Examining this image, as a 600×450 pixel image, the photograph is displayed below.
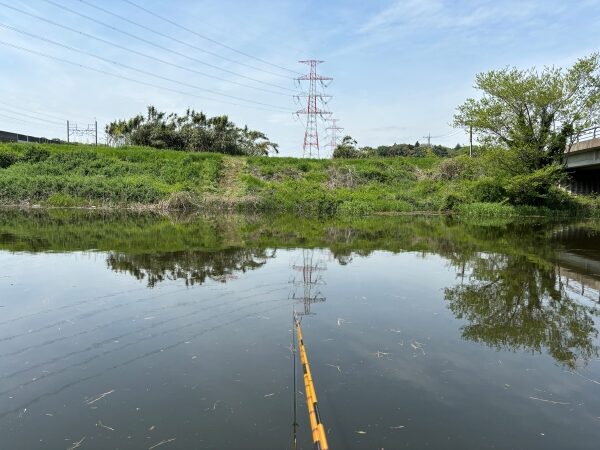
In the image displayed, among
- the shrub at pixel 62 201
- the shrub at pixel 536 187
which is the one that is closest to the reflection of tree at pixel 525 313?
the shrub at pixel 536 187

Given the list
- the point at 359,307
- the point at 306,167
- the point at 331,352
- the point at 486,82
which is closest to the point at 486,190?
the point at 486,82

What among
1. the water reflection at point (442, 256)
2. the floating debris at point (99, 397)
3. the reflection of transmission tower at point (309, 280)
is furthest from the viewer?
the reflection of transmission tower at point (309, 280)

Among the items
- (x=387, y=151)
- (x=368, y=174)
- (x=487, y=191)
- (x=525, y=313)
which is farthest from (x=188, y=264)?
(x=387, y=151)

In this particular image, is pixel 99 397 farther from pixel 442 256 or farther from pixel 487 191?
pixel 487 191

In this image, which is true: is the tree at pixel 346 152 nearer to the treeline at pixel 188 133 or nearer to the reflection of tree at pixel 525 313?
the treeline at pixel 188 133

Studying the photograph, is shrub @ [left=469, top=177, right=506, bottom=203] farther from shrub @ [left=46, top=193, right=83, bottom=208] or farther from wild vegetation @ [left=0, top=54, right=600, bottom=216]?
shrub @ [left=46, top=193, right=83, bottom=208]

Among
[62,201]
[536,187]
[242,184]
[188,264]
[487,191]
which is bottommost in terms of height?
[188,264]

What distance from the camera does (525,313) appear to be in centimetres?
869

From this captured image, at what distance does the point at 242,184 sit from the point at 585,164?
1085 inches

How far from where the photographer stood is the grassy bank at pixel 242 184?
122ft

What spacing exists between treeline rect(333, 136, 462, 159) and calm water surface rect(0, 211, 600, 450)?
4887 centimetres

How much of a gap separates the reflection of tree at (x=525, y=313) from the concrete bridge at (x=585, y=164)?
26.7m

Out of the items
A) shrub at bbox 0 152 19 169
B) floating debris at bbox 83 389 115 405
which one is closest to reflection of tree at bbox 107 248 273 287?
floating debris at bbox 83 389 115 405

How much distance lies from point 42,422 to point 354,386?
3.36 metres
